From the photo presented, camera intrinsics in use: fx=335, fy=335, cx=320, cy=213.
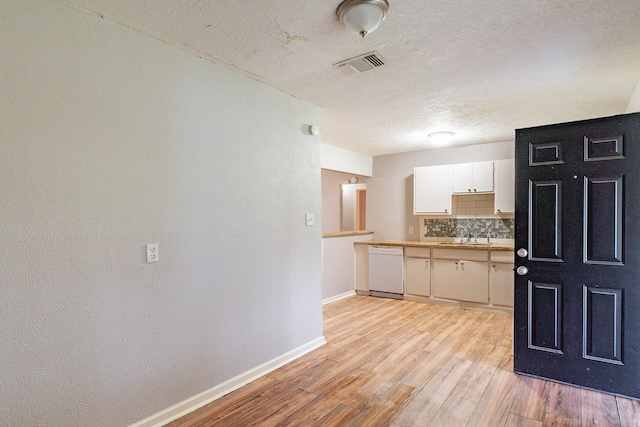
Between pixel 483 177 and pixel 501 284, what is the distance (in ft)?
4.93

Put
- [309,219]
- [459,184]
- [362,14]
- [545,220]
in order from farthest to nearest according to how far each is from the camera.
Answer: [459,184] → [309,219] → [545,220] → [362,14]

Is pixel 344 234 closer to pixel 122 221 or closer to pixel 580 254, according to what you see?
pixel 580 254

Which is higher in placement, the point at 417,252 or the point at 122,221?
the point at 122,221

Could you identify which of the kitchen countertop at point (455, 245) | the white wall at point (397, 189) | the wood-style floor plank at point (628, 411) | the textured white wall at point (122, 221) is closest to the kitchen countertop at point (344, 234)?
the kitchen countertop at point (455, 245)

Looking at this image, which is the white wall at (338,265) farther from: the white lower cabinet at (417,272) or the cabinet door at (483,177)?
the cabinet door at (483,177)

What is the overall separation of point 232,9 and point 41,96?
42.0 inches

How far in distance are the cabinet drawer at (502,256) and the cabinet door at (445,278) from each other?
0.50m

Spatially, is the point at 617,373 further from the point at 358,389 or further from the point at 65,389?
the point at 65,389

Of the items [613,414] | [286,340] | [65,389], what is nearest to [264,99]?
[286,340]

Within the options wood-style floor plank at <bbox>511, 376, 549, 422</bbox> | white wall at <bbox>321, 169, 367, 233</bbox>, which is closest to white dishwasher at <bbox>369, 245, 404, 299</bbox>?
white wall at <bbox>321, 169, 367, 233</bbox>

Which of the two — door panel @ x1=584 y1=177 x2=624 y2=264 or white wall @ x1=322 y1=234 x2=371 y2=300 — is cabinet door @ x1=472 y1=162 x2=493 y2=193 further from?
door panel @ x1=584 y1=177 x2=624 y2=264

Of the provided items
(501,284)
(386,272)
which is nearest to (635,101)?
(501,284)

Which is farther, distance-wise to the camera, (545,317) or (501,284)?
(501,284)

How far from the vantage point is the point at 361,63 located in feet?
8.02
